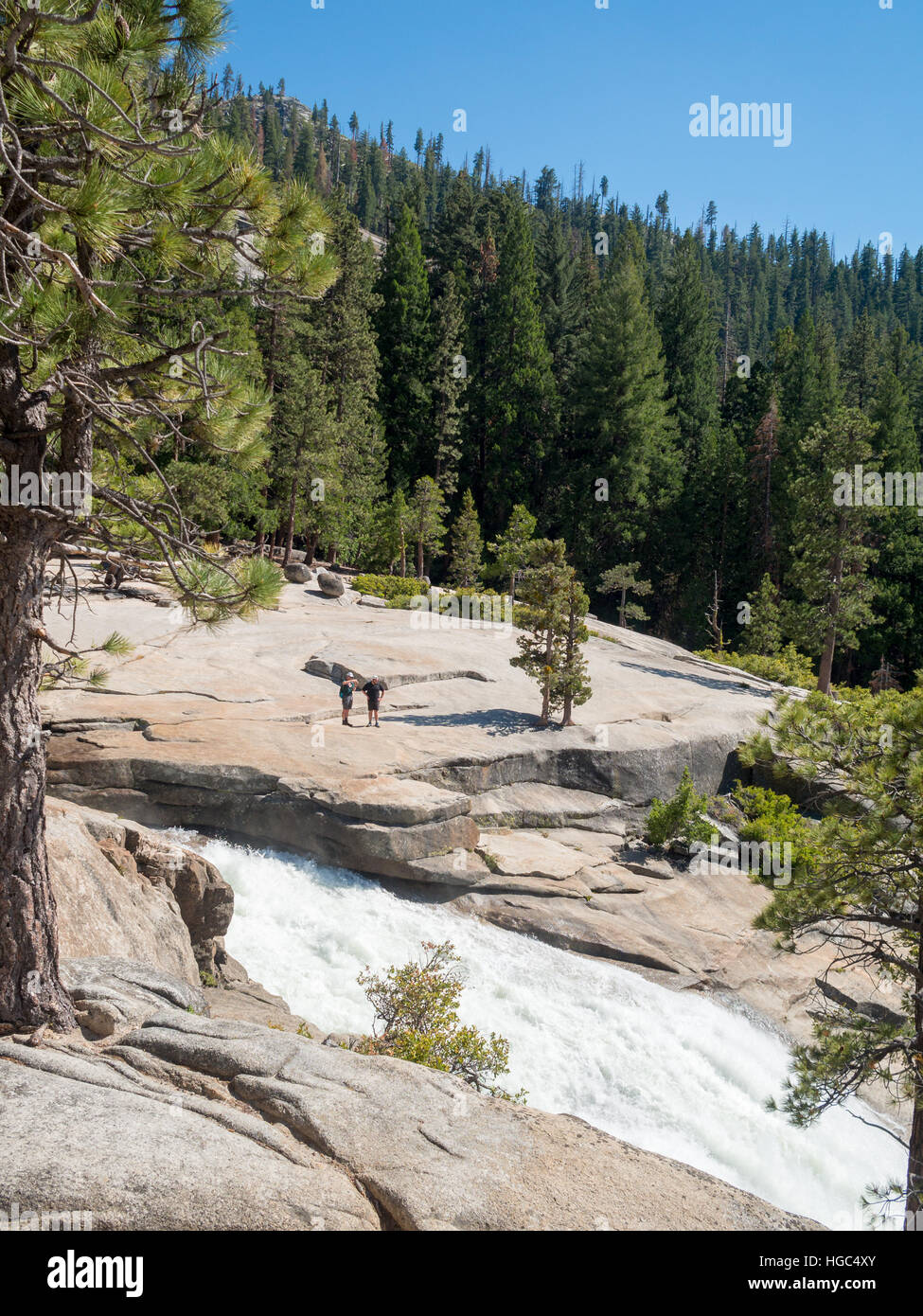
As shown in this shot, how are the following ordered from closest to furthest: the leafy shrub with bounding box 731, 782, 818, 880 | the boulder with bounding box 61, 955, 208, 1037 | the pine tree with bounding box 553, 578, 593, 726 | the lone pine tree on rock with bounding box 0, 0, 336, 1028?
the lone pine tree on rock with bounding box 0, 0, 336, 1028, the boulder with bounding box 61, 955, 208, 1037, the leafy shrub with bounding box 731, 782, 818, 880, the pine tree with bounding box 553, 578, 593, 726

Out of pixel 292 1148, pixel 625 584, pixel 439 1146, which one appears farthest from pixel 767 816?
pixel 625 584

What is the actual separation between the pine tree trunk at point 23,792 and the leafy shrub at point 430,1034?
3686 millimetres

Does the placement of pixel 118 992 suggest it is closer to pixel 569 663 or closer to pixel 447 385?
pixel 569 663

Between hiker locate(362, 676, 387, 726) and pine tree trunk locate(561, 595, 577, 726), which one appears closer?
hiker locate(362, 676, 387, 726)

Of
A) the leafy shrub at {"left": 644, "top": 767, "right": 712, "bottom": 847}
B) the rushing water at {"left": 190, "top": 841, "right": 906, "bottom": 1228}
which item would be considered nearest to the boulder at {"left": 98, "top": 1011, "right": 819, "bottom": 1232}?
the rushing water at {"left": 190, "top": 841, "right": 906, "bottom": 1228}

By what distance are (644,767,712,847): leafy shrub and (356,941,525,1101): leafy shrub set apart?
7595 millimetres

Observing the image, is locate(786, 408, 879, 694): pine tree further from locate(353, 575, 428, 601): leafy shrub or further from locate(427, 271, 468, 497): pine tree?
locate(427, 271, 468, 497): pine tree

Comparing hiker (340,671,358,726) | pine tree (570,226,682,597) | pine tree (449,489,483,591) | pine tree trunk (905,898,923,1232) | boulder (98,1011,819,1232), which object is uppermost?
pine tree (570,226,682,597)

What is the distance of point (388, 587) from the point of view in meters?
32.8

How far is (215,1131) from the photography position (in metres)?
5.69

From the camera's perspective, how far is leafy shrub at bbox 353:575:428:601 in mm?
32375

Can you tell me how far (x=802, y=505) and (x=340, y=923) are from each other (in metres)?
21.4

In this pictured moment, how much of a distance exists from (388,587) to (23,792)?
26245 millimetres
